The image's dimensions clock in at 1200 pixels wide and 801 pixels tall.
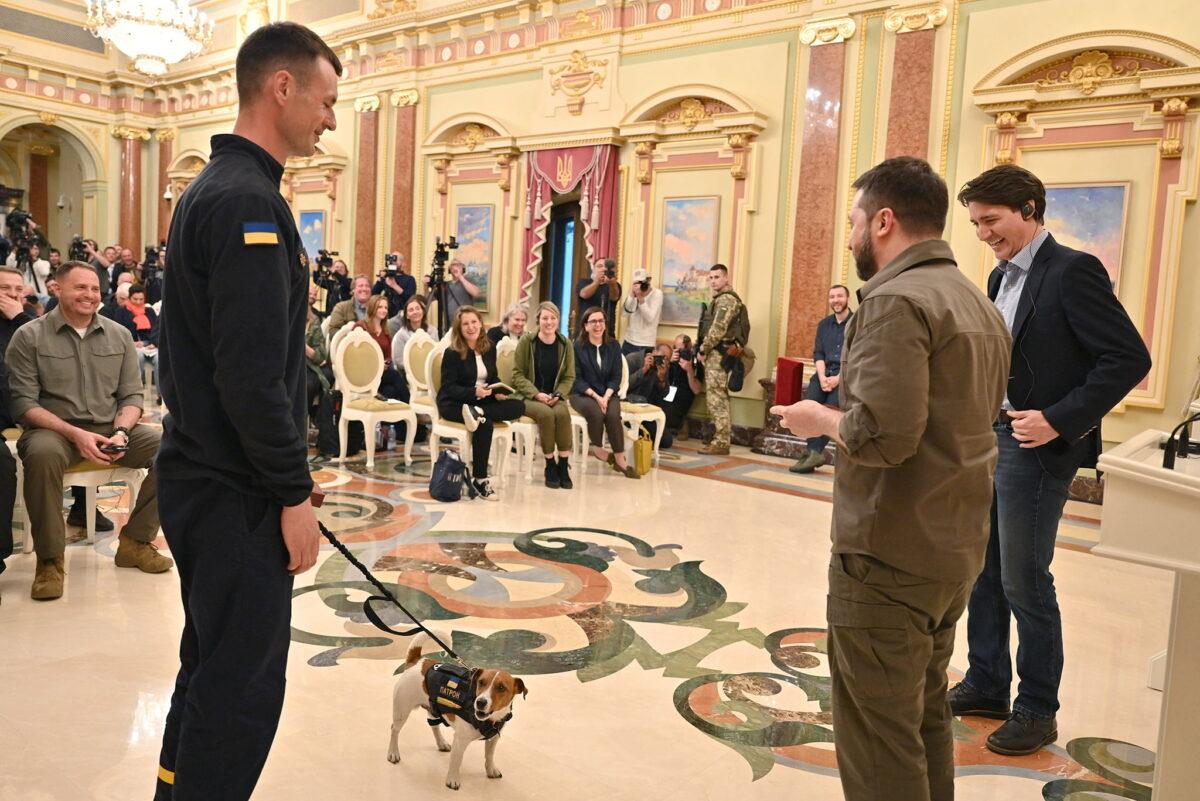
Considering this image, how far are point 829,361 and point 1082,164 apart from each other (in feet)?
7.38

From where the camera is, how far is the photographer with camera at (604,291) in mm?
8547

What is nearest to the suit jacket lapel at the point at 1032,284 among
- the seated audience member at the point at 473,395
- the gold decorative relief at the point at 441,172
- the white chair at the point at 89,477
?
the white chair at the point at 89,477

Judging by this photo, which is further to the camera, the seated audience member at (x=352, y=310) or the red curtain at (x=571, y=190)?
the red curtain at (x=571, y=190)

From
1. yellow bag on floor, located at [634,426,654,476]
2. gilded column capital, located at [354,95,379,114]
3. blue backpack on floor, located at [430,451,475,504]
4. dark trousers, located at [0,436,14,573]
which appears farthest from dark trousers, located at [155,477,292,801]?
gilded column capital, located at [354,95,379,114]

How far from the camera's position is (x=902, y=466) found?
1.72 m

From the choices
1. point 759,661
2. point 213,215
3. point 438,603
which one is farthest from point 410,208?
point 213,215

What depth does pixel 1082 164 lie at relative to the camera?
6.62 m

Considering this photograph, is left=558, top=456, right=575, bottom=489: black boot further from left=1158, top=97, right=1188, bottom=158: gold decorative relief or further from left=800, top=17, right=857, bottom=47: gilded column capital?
left=1158, top=97, right=1188, bottom=158: gold decorative relief

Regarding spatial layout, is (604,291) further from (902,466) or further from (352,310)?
(902,466)

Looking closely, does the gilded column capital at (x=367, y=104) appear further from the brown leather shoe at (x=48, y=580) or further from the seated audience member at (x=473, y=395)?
the brown leather shoe at (x=48, y=580)

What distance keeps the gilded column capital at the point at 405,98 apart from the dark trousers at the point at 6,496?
8.14 m

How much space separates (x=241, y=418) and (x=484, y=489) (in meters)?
4.44

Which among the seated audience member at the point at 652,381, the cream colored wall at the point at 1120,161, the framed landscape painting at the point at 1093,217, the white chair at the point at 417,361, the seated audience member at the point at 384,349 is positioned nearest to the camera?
the cream colored wall at the point at 1120,161

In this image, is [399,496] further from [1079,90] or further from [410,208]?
[410,208]
